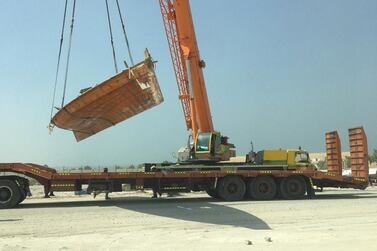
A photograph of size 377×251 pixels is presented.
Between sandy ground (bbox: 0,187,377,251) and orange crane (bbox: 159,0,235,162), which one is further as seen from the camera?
orange crane (bbox: 159,0,235,162)

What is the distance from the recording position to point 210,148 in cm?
2262

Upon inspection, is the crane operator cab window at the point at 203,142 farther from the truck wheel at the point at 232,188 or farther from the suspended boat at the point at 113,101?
the suspended boat at the point at 113,101

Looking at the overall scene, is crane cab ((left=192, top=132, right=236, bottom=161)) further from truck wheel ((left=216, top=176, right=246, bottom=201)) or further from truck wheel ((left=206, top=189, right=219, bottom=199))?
truck wheel ((left=206, top=189, right=219, bottom=199))

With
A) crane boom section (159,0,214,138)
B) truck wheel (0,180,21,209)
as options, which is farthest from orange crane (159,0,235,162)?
truck wheel (0,180,21,209)

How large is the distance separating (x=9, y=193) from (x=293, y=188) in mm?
12711

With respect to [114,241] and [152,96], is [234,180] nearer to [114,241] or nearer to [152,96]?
[152,96]

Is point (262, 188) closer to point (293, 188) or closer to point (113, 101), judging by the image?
point (293, 188)

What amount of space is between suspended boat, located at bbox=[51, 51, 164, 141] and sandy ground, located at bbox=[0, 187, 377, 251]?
3917mm

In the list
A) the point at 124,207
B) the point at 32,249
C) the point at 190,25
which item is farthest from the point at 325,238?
the point at 190,25

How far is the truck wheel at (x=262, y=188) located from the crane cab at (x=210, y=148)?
1.82m

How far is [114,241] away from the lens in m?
11.7

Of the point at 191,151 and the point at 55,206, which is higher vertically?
the point at 191,151

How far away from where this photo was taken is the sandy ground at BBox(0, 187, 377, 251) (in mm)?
11141

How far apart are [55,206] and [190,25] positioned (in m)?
10.7
